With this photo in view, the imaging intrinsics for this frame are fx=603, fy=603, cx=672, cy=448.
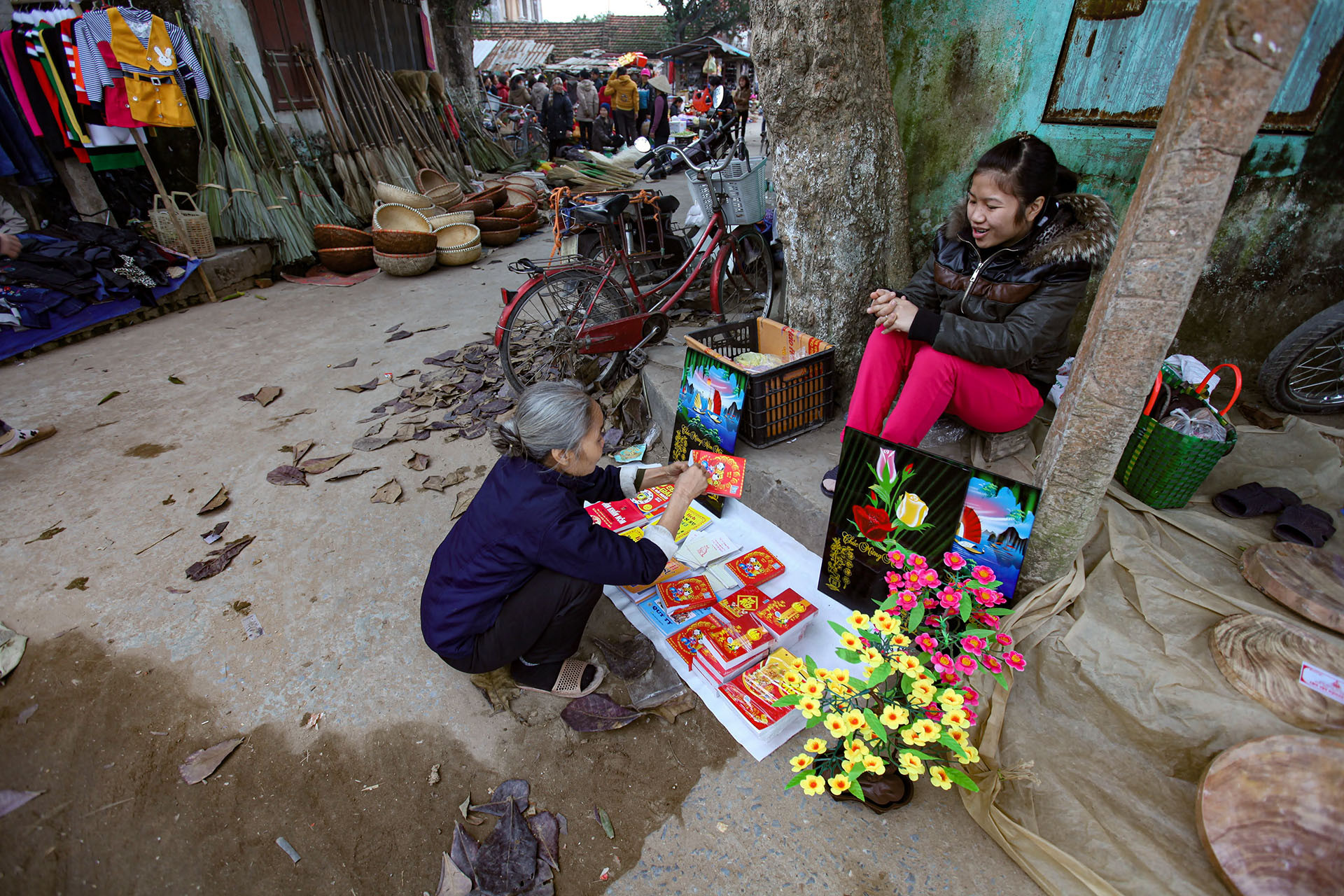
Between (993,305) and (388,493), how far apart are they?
302 centimetres

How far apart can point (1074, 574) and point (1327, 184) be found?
2133mm

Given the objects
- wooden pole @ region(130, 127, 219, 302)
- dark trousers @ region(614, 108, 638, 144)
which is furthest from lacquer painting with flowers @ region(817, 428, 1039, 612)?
dark trousers @ region(614, 108, 638, 144)

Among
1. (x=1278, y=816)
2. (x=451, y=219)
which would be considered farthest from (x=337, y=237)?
(x=1278, y=816)

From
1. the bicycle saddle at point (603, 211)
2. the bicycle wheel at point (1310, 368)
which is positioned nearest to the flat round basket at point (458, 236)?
the bicycle saddle at point (603, 211)

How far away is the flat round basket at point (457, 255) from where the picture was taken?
23.1ft

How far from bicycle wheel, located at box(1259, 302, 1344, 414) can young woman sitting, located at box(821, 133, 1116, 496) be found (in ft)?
3.76

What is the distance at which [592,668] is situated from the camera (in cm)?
228

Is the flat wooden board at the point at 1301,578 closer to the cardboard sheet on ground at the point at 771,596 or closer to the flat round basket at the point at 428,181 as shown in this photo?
the cardboard sheet on ground at the point at 771,596

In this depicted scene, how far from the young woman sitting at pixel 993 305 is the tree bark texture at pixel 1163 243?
405 mm

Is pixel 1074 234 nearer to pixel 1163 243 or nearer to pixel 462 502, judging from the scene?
pixel 1163 243

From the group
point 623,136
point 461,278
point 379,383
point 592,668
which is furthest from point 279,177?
point 623,136

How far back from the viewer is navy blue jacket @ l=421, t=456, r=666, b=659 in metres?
1.88

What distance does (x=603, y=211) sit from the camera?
395cm

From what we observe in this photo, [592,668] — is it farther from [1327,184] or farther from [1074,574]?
[1327,184]
